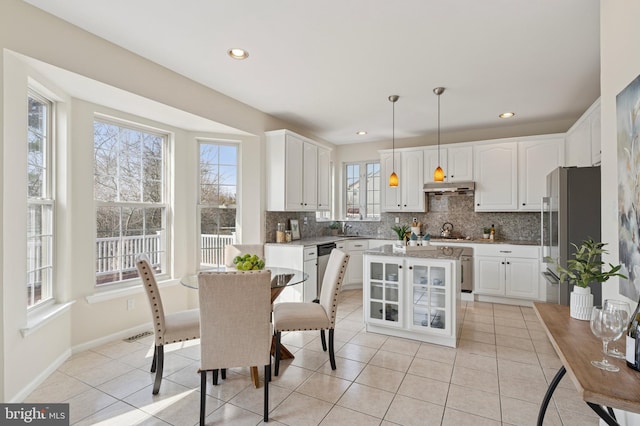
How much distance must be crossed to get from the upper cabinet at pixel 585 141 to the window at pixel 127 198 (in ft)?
15.6

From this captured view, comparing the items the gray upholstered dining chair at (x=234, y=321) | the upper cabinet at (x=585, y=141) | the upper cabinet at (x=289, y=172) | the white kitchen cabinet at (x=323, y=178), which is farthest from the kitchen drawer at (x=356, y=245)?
the gray upholstered dining chair at (x=234, y=321)

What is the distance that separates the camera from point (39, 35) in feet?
7.19

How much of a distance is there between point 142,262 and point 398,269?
239cm

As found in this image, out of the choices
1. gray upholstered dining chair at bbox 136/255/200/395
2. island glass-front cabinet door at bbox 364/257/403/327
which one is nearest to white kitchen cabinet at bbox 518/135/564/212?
island glass-front cabinet door at bbox 364/257/403/327

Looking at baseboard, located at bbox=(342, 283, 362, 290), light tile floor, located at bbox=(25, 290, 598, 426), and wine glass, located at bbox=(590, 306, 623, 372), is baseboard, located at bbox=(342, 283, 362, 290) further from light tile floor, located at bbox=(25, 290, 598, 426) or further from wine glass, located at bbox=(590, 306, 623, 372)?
wine glass, located at bbox=(590, 306, 623, 372)

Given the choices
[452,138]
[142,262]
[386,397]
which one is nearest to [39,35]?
[142,262]

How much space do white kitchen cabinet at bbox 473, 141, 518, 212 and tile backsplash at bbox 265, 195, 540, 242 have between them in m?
0.34

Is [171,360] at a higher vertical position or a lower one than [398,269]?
lower

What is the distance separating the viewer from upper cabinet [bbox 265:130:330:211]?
4453mm

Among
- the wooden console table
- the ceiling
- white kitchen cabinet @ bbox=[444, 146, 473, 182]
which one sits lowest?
the wooden console table

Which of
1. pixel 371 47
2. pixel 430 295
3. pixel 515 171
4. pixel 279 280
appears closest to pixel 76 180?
pixel 279 280

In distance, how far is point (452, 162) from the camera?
5.19m

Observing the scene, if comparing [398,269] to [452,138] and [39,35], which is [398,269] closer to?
[452,138]

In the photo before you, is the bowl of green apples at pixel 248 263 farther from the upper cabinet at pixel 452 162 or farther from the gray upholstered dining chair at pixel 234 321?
the upper cabinet at pixel 452 162
